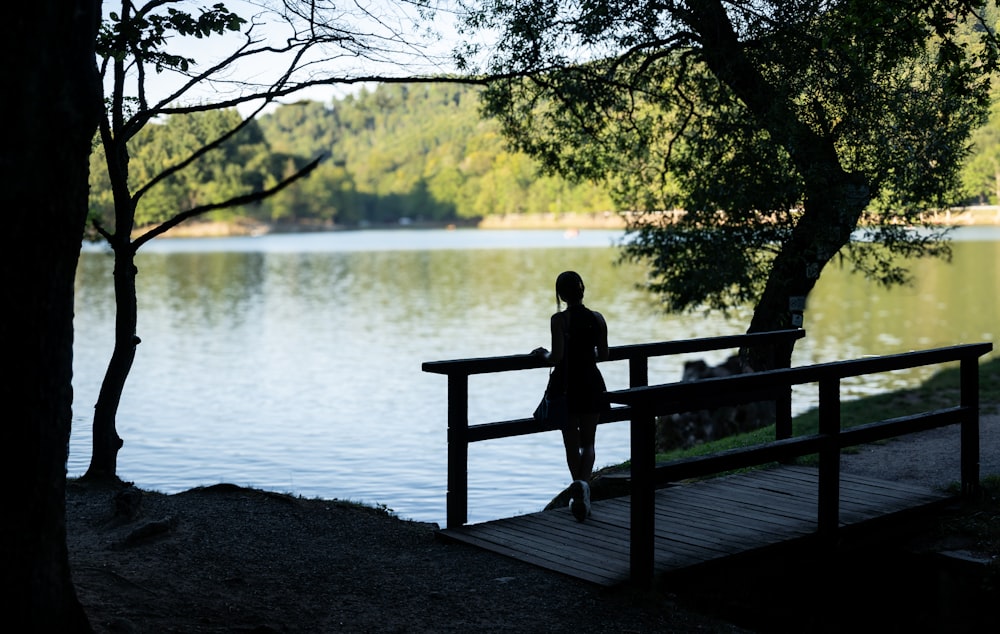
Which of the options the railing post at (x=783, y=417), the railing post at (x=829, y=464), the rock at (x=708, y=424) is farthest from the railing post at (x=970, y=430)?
the rock at (x=708, y=424)

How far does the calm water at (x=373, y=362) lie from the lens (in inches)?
650

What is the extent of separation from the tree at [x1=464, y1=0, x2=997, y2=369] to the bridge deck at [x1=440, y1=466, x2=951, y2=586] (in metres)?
5.04

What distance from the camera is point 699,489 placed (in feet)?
29.9

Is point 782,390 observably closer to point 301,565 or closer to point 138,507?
point 301,565

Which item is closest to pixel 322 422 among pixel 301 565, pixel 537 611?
pixel 301 565

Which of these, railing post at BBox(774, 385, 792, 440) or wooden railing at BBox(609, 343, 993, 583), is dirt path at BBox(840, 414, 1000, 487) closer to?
railing post at BBox(774, 385, 792, 440)

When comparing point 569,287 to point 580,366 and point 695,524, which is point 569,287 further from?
point 695,524

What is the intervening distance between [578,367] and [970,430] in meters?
3.68

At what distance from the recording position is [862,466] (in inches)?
416

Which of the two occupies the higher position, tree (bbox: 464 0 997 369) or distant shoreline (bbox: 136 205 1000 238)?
distant shoreline (bbox: 136 205 1000 238)

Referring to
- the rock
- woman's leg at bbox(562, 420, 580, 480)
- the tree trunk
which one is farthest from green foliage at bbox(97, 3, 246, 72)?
the rock

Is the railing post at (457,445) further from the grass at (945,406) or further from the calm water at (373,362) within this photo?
the calm water at (373,362)

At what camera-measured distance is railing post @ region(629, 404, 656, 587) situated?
666 cm

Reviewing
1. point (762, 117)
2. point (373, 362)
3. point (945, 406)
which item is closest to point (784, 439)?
point (762, 117)
